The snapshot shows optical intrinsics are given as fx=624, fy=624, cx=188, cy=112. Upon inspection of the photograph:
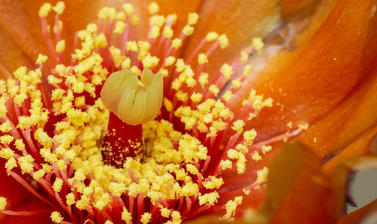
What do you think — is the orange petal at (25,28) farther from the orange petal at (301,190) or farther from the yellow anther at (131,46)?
the orange petal at (301,190)

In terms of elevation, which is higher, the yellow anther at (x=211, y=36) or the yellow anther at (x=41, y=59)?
the yellow anther at (x=211, y=36)

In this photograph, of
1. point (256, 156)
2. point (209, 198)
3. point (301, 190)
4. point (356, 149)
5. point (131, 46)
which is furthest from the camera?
point (131, 46)

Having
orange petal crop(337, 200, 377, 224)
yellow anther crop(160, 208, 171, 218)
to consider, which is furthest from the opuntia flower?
orange petal crop(337, 200, 377, 224)

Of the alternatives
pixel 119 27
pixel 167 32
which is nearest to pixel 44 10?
pixel 119 27

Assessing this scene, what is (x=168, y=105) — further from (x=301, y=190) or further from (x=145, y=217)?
(x=301, y=190)

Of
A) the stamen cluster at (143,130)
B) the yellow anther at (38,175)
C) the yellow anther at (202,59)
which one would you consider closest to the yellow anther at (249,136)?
the stamen cluster at (143,130)

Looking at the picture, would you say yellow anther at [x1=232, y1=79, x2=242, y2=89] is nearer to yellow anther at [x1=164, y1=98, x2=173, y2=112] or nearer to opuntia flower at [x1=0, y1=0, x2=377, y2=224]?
opuntia flower at [x1=0, y1=0, x2=377, y2=224]
